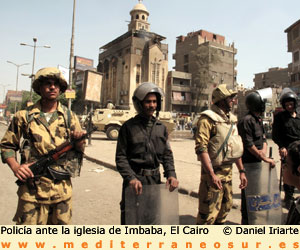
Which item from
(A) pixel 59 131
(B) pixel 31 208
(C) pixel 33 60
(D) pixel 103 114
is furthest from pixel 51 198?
(C) pixel 33 60

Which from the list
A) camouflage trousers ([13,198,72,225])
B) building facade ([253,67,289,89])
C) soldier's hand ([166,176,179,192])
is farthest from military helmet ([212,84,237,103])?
building facade ([253,67,289,89])

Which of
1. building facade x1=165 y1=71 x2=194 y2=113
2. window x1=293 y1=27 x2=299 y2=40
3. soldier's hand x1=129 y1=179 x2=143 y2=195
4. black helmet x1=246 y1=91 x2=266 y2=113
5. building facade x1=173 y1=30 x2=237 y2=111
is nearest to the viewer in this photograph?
soldier's hand x1=129 y1=179 x2=143 y2=195

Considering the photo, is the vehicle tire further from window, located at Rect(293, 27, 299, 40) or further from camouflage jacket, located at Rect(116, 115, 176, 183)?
window, located at Rect(293, 27, 299, 40)

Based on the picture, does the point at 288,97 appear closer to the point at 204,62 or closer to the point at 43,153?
the point at 43,153

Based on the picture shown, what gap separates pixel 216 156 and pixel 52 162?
1.53m

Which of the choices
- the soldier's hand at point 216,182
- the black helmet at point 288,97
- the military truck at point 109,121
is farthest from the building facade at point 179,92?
the soldier's hand at point 216,182

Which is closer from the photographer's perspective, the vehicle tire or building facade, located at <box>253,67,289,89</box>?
the vehicle tire

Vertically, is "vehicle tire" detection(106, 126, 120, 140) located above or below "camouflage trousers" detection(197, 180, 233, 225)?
above

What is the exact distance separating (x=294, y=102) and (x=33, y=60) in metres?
25.4

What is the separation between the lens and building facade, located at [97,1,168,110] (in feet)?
147

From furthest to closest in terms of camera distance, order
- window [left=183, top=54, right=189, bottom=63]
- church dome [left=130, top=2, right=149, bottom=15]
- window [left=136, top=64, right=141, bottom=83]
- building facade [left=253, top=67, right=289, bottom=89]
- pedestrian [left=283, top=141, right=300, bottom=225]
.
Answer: church dome [left=130, top=2, right=149, bottom=15]
window [left=183, top=54, right=189, bottom=63]
building facade [left=253, top=67, right=289, bottom=89]
window [left=136, top=64, right=141, bottom=83]
pedestrian [left=283, top=141, right=300, bottom=225]

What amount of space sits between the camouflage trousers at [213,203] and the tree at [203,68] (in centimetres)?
4693

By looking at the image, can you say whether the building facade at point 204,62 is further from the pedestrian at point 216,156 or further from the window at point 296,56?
the pedestrian at point 216,156

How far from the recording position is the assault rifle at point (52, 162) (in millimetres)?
1900
